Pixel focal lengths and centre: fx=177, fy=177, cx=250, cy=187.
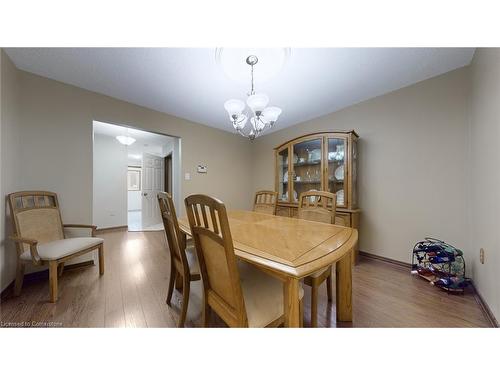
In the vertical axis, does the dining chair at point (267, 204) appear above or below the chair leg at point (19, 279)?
above

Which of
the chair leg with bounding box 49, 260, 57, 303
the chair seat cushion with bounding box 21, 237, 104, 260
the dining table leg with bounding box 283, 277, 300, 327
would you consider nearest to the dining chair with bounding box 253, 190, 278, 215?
the dining table leg with bounding box 283, 277, 300, 327

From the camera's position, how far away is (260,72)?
159 centimetres

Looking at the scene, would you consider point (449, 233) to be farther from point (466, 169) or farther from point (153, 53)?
point (153, 53)

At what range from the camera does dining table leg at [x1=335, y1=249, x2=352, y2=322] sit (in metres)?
1.21

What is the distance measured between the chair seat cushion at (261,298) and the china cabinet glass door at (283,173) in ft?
6.95

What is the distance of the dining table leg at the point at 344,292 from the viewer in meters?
1.21

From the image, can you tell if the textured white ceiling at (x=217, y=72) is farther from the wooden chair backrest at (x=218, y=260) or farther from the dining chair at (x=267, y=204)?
the wooden chair backrest at (x=218, y=260)

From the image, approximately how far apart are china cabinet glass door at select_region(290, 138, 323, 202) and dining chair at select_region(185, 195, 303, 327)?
2012 millimetres

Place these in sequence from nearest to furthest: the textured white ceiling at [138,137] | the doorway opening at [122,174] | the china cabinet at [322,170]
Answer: the china cabinet at [322,170]
the textured white ceiling at [138,137]
the doorway opening at [122,174]

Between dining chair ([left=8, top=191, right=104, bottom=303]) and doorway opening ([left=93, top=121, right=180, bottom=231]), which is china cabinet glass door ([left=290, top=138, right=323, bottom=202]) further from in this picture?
→ dining chair ([left=8, top=191, right=104, bottom=303])

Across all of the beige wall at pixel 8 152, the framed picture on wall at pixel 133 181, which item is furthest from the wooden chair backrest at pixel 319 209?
the framed picture on wall at pixel 133 181

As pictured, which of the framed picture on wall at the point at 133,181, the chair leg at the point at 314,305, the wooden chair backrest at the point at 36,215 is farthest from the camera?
the framed picture on wall at the point at 133,181

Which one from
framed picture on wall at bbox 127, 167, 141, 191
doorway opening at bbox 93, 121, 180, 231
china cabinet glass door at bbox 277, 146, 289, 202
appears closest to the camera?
china cabinet glass door at bbox 277, 146, 289, 202
